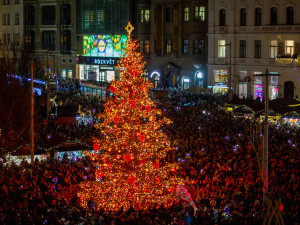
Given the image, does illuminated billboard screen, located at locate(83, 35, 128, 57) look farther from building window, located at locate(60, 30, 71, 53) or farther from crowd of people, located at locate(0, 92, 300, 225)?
crowd of people, located at locate(0, 92, 300, 225)

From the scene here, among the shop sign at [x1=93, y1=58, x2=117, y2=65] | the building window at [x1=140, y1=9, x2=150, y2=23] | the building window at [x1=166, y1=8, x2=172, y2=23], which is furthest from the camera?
the shop sign at [x1=93, y1=58, x2=117, y2=65]

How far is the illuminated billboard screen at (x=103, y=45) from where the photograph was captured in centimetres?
6750

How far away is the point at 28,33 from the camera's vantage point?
79.2 m

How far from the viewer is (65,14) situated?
245ft

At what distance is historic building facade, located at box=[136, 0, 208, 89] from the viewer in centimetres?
5866

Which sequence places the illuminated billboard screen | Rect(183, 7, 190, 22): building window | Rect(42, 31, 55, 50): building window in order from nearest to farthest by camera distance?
1. Rect(183, 7, 190, 22): building window
2. the illuminated billboard screen
3. Rect(42, 31, 55, 50): building window

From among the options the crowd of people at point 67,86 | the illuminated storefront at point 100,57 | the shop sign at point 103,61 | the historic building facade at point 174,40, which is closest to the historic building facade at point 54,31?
the illuminated storefront at point 100,57

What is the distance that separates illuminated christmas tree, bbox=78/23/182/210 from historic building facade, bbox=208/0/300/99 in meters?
30.0

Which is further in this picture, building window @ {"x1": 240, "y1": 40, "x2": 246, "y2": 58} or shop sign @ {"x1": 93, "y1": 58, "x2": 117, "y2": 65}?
shop sign @ {"x1": 93, "y1": 58, "x2": 117, "y2": 65}

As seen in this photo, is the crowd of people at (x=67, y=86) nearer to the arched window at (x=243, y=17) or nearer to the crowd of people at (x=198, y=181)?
the arched window at (x=243, y=17)

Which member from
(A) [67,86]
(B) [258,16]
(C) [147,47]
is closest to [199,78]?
(C) [147,47]

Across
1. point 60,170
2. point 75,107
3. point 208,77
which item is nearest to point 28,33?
point 208,77

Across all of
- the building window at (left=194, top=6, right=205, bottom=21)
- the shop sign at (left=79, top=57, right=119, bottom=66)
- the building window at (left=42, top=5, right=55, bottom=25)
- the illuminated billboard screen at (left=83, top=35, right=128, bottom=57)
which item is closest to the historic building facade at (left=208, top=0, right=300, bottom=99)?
the building window at (left=194, top=6, right=205, bottom=21)

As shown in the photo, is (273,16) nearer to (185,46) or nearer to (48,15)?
(185,46)
